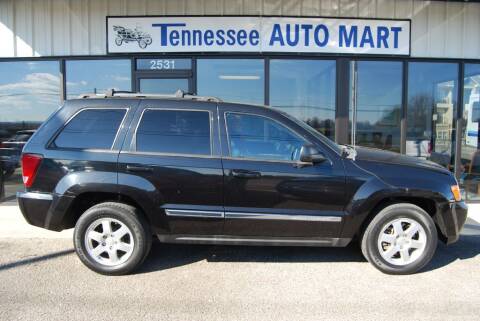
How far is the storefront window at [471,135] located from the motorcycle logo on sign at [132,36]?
670 centimetres

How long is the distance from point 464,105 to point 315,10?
3.78 meters

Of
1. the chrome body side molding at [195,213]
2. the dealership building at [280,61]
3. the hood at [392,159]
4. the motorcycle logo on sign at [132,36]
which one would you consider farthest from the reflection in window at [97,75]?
the hood at [392,159]

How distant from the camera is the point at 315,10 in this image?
24.7 feet

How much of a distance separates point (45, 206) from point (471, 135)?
820 cm

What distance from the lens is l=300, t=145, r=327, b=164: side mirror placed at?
3922 mm

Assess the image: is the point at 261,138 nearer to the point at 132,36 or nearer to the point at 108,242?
the point at 108,242

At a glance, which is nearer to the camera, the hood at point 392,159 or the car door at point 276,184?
the car door at point 276,184

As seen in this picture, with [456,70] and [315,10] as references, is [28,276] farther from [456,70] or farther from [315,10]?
[456,70]

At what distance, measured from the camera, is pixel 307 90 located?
799cm

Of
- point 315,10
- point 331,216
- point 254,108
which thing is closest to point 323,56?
point 315,10

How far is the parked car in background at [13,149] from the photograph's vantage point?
307 inches

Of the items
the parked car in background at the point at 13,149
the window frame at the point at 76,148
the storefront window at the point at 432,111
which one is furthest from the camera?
the storefront window at the point at 432,111

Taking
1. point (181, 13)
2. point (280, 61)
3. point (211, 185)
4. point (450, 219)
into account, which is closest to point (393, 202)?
point (450, 219)

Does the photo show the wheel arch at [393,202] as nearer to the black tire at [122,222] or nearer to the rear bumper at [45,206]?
the black tire at [122,222]
